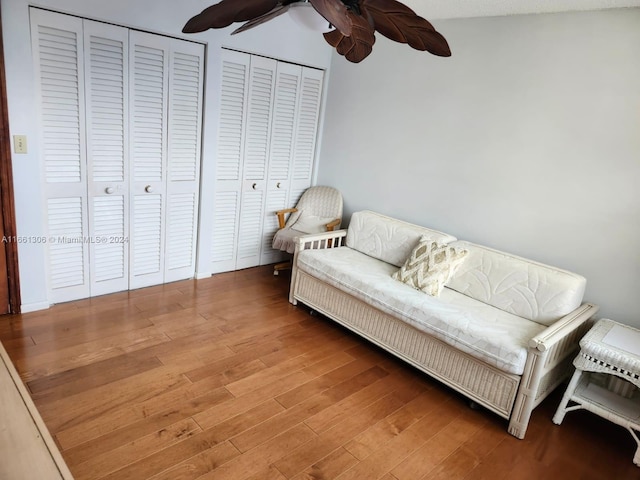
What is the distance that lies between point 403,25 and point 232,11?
62cm

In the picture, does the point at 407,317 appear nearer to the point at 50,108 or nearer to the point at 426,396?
the point at 426,396

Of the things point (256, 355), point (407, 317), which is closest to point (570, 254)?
point (407, 317)

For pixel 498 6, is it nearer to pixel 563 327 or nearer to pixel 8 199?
pixel 563 327

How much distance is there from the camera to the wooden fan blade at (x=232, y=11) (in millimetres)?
1507

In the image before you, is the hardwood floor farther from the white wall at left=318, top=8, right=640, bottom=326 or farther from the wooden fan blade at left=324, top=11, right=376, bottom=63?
the wooden fan blade at left=324, top=11, right=376, bottom=63

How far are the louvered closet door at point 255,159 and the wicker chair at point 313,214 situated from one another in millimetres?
256

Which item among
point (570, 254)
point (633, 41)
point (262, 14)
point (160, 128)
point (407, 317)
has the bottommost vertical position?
point (407, 317)

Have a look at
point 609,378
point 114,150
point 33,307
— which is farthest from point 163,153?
point 609,378

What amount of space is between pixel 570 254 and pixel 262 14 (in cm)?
242

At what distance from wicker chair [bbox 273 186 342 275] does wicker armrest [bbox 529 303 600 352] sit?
2.12 metres

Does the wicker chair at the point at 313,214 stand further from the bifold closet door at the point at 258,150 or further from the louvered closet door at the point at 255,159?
the louvered closet door at the point at 255,159

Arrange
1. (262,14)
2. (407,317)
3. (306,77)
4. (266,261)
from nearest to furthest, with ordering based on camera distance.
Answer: (262,14) < (407,317) < (306,77) < (266,261)

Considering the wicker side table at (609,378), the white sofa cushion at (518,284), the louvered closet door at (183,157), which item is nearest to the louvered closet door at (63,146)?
the louvered closet door at (183,157)

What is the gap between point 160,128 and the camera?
10.9 ft
